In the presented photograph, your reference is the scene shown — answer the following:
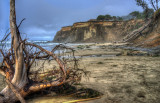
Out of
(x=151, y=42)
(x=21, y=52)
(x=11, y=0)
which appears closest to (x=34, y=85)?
(x=21, y=52)

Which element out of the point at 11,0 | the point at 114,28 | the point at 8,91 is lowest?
the point at 8,91

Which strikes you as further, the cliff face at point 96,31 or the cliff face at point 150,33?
Result: the cliff face at point 96,31

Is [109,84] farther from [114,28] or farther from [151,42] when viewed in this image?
[114,28]

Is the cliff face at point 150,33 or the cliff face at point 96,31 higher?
the cliff face at point 96,31

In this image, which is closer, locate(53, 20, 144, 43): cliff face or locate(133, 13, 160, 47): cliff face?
locate(133, 13, 160, 47): cliff face

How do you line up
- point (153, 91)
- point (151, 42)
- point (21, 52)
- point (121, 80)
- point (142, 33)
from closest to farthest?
point (21, 52)
point (153, 91)
point (121, 80)
point (151, 42)
point (142, 33)

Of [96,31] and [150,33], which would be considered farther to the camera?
[96,31]

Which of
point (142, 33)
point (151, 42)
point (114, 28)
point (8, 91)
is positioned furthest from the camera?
point (114, 28)

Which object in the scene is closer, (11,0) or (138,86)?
(11,0)

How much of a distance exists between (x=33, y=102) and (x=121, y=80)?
8.71 ft

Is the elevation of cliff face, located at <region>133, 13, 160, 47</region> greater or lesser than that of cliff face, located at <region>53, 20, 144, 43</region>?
lesser

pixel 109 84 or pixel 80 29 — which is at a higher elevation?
pixel 80 29

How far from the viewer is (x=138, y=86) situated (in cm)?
355

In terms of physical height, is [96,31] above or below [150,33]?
above
